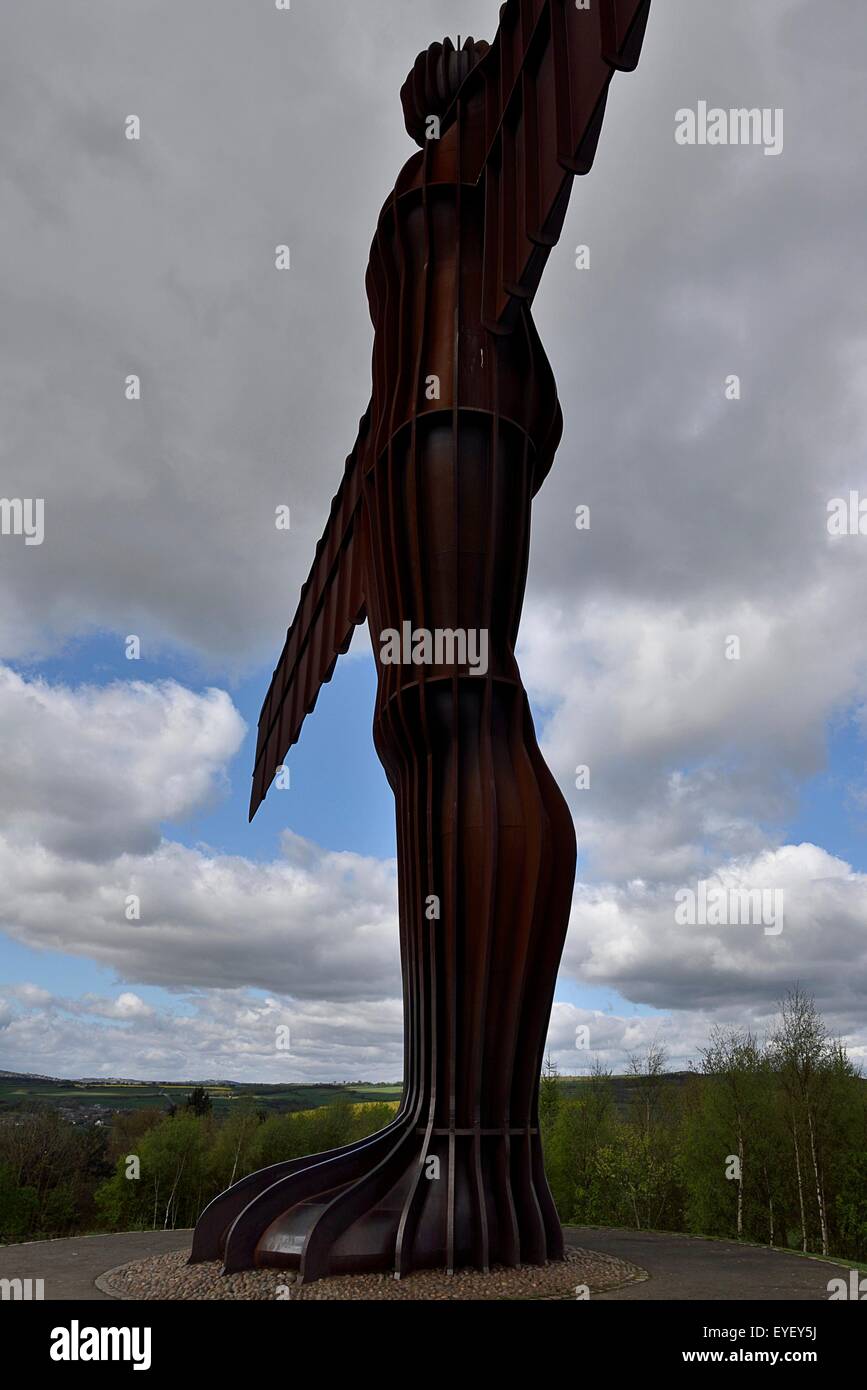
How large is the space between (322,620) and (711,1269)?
12.4 meters

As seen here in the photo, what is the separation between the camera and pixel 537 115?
428 inches

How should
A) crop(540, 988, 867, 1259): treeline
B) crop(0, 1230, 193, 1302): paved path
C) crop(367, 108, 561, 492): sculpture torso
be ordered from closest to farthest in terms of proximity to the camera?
crop(0, 1230, 193, 1302): paved path
crop(367, 108, 561, 492): sculpture torso
crop(540, 988, 867, 1259): treeline

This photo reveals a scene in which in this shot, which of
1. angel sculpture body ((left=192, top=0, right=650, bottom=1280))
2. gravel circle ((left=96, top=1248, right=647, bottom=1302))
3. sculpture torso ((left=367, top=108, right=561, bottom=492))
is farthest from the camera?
sculpture torso ((left=367, top=108, right=561, bottom=492))

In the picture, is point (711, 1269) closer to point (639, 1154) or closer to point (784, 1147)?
point (784, 1147)

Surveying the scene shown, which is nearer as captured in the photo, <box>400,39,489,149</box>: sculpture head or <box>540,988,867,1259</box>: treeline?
<box>400,39,489,149</box>: sculpture head

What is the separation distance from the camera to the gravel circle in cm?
909

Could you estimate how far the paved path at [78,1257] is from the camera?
33.7 feet

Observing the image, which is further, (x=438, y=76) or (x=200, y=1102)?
(x=200, y=1102)

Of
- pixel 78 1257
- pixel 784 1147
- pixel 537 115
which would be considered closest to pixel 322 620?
pixel 537 115

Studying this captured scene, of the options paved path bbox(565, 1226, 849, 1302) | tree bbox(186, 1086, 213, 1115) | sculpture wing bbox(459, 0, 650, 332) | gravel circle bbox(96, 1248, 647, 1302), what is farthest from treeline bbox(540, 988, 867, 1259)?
tree bbox(186, 1086, 213, 1115)

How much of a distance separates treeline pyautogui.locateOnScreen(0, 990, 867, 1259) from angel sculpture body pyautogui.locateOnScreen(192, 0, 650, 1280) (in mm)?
7799

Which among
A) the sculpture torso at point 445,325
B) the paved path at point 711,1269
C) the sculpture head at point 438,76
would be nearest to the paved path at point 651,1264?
the paved path at point 711,1269

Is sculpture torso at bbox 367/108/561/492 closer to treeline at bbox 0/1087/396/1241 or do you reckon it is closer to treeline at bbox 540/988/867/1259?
treeline at bbox 540/988/867/1259
